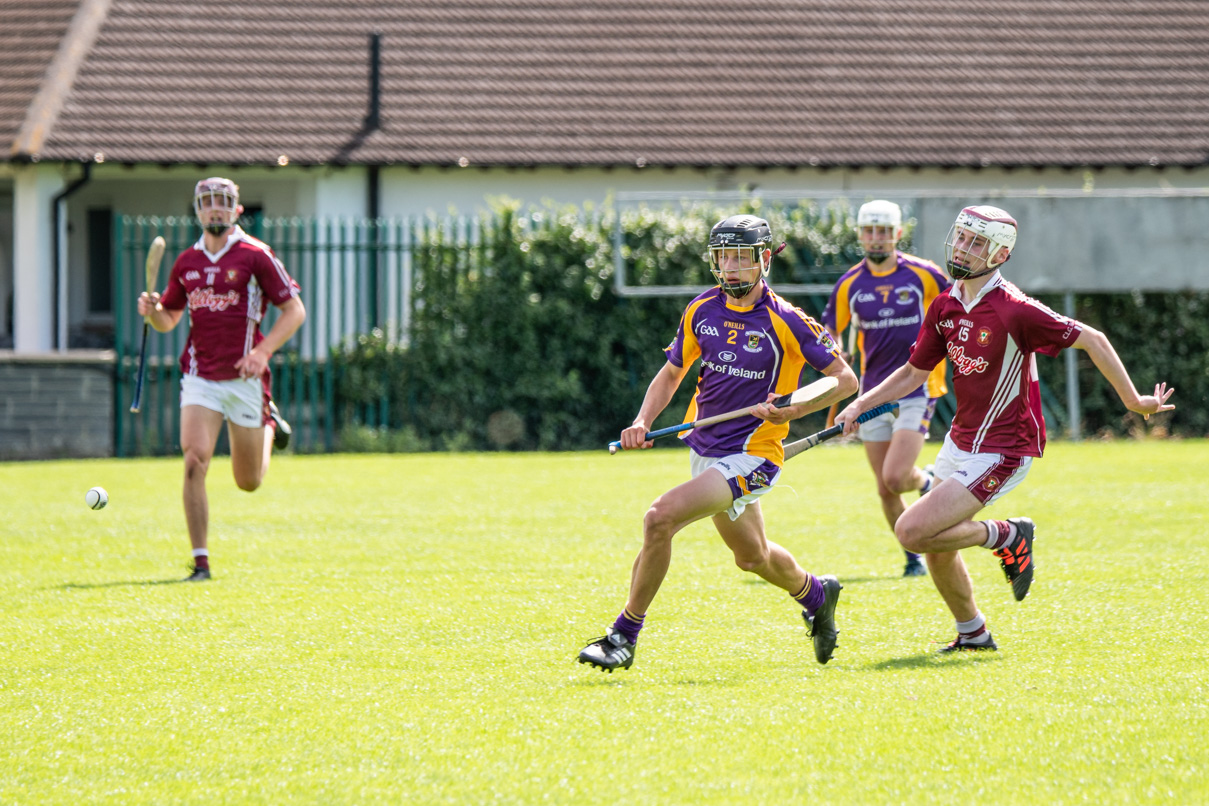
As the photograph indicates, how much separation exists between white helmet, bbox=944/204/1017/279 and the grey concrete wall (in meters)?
13.0

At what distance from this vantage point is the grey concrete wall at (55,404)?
56.1ft

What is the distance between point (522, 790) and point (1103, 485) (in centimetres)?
977

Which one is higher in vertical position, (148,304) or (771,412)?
(148,304)

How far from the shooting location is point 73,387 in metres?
17.1

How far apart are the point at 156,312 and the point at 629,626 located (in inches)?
173

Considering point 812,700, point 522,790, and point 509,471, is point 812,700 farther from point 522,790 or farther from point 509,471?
point 509,471

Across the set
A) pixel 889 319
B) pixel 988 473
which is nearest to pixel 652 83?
pixel 889 319

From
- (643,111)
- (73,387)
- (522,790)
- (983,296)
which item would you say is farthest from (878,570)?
(643,111)

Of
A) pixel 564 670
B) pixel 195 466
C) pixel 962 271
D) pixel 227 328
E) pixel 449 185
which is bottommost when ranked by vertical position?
pixel 564 670

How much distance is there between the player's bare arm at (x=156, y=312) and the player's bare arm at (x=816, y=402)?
14.5 ft

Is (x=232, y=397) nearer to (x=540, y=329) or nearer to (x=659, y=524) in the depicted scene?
(x=659, y=524)

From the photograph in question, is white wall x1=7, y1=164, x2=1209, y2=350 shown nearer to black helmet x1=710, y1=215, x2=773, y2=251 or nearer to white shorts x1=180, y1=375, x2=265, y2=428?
white shorts x1=180, y1=375, x2=265, y2=428

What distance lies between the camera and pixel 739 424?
637 centimetres

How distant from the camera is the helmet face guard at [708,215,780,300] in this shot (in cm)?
620
